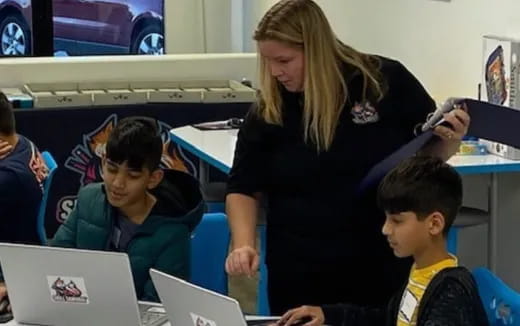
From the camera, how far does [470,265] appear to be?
4129mm

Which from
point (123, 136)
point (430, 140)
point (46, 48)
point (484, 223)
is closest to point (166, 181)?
point (123, 136)

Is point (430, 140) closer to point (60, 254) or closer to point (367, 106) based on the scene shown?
point (367, 106)

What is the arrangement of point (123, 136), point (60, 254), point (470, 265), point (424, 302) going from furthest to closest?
point (470, 265) → point (123, 136) → point (60, 254) → point (424, 302)

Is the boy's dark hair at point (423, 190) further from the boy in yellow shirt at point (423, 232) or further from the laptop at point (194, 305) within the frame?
the laptop at point (194, 305)

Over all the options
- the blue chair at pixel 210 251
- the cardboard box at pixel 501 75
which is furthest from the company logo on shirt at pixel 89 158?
the blue chair at pixel 210 251

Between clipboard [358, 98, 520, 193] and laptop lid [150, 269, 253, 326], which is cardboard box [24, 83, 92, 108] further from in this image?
laptop lid [150, 269, 253, 326]

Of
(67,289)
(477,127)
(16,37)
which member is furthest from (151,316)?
(16,37)

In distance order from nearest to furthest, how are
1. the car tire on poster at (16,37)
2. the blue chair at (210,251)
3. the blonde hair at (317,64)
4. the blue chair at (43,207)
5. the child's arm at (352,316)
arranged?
the child's arm at (352,316) < the blonde hair at (317,64) < the blue chair at (210,251) < the blue chair at (43,207) < the car tire on poster at (16,37)

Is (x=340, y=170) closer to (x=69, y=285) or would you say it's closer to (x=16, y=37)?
(x=69, y=285)

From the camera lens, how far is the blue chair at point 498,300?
2.04 m

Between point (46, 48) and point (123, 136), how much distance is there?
4449 millimetres

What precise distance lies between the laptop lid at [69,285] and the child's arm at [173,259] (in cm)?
30

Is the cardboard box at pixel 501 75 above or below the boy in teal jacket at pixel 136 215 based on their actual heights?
above

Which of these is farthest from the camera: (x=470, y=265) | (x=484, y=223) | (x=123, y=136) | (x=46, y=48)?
(x=46, y=48)
